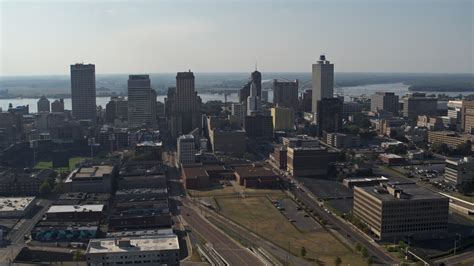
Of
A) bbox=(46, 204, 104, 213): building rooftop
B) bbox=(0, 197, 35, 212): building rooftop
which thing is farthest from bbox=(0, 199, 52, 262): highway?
bbox=(46, 204, 104, 213): building rooftop

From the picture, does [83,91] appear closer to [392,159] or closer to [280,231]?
[392,159]

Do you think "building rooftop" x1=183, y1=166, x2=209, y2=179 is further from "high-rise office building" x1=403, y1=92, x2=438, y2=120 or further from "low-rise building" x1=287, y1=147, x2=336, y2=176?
"high-rise office building" x1=403, y1=92, x2=438, y2=120

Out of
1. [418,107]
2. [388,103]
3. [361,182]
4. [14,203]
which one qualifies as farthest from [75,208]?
[388,103]

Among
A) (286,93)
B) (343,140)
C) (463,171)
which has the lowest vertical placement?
(343,140)

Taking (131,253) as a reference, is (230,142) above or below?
above

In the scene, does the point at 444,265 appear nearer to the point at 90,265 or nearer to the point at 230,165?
the point at 90,265

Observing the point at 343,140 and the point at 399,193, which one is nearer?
the point at 399,193
